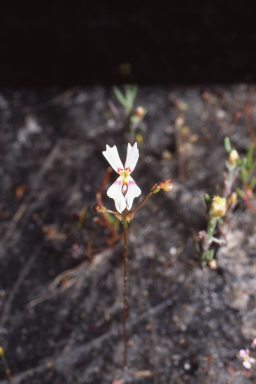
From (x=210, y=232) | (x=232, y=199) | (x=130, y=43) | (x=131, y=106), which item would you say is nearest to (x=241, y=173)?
(x=232, y=199)

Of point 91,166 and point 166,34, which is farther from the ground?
point 166,34

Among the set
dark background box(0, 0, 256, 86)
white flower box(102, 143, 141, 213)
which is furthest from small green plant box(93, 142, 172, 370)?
dark background box(0, 0, 256, 86)

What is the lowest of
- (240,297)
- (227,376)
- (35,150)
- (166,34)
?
(227,376)

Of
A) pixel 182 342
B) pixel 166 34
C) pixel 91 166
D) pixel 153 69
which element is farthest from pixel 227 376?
pixel 166 34

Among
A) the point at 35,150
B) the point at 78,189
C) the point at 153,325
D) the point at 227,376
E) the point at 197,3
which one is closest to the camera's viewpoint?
the point at 227,376

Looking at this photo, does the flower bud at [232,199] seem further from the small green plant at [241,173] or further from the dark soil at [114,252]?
the dark soil at [114,252]

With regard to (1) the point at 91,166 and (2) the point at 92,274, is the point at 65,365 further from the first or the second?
(1) the point at 91,166

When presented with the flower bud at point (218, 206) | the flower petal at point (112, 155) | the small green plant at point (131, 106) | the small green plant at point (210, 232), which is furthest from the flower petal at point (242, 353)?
the small green plant at point (131, 106)
